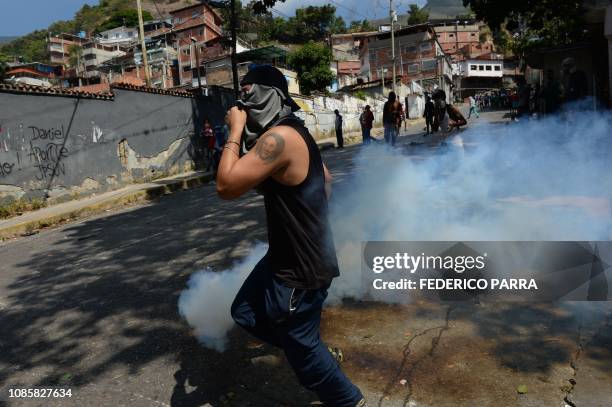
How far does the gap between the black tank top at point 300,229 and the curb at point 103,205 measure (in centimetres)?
892

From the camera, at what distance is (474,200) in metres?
→ 4.79

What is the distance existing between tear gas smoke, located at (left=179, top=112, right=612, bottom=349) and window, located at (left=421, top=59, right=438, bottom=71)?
54535mm

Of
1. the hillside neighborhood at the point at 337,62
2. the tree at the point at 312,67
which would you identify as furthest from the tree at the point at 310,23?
the tree at the point at 312,67

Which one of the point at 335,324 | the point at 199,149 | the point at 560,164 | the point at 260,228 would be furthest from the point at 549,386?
the point at 199,149

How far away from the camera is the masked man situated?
197 cm

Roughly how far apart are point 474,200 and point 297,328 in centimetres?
332

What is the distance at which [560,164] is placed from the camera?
5109 millimetres

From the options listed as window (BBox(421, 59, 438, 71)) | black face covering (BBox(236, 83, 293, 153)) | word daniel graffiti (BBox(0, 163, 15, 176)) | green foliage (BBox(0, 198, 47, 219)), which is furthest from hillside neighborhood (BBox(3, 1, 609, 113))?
black face covering (BBox(236, 83, 293, 153))

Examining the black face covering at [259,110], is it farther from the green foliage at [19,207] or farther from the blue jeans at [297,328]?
the green foliage at [19,207]

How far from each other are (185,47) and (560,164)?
6883 centimetres

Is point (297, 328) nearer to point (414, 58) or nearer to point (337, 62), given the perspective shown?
point (414, 58)

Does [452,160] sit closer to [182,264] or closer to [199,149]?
[182,264]

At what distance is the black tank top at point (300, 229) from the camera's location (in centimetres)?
202

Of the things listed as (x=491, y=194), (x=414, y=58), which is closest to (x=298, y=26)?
(x=414, y=58)
